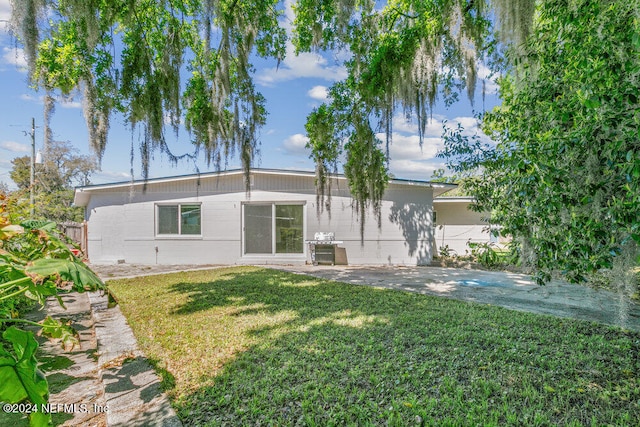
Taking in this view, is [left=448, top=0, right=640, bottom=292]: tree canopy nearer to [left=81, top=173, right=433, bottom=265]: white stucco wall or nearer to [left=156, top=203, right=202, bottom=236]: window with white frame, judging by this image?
[left=81, top=173, right=433, bottom=265]: white stucco wall

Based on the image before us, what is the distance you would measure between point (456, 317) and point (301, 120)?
5423 millimetres

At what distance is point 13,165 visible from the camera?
1877 cm

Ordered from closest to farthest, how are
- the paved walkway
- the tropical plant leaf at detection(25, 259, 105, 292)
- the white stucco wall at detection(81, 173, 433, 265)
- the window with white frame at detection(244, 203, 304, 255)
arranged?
the tropical plant leaf at detection(25, 259, 105, 292)
the paved walkway
the white stucco wall at detection(81, 173, 433, 265)
the window with white frame at detection(244, 203, 304, 255)

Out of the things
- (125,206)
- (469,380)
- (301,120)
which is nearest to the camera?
(469,380)

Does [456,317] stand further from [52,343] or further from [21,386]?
[52,343]

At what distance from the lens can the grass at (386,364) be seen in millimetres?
1958

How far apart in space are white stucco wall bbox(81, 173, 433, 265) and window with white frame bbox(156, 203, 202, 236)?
168 mm

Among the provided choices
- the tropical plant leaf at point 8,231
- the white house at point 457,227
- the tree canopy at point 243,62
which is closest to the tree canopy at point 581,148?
the tree canopy at point 243,62

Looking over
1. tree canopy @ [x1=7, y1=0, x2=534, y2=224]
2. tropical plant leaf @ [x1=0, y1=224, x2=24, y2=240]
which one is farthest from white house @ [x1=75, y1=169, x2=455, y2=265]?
tropical plant leaf @ [x1=0, y1=224, x2=24, y2=240]

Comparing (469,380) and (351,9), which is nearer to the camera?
(469,380)

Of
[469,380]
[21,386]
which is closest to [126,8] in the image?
[21,386]

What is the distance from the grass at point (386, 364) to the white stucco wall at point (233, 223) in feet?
15.4

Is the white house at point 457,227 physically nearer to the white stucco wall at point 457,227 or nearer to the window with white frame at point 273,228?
the white stucco wall at point 457,227

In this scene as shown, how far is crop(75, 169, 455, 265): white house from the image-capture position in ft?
30.2
